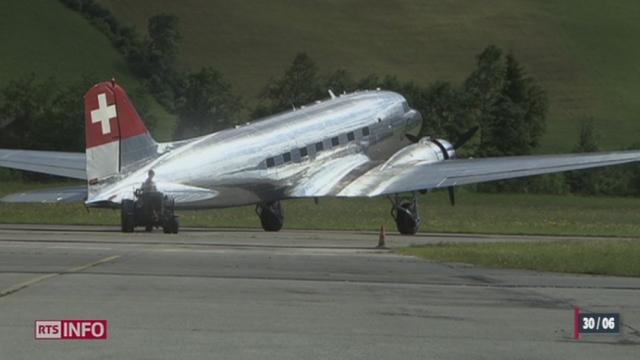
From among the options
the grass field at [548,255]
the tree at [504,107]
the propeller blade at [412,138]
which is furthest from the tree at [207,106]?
the grass field at [548,255]

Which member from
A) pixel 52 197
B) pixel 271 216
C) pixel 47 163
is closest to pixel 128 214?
pixel 52 197

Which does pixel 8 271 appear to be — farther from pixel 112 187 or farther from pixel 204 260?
pixel 112 187

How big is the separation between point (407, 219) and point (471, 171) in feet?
7.82

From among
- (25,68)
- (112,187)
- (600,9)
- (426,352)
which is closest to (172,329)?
(426,352)

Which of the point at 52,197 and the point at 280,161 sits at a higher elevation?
the point at 280,161

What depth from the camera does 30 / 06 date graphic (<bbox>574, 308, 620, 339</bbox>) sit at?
1647cm

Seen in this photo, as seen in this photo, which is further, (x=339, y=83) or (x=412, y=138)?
(x=339, y=83)

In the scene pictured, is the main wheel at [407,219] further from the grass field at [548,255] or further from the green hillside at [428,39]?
the green hillside at [428,39]

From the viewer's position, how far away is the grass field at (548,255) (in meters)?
25.6

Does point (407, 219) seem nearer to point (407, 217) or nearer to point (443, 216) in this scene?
point (407, 217)

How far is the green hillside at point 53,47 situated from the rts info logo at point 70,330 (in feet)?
356

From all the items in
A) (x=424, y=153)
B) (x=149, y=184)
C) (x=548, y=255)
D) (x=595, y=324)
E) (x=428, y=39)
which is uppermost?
(x=428, y=39)

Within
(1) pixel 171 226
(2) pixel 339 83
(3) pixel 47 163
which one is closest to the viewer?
(1) pixel 171 226

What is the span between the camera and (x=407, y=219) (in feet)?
130
